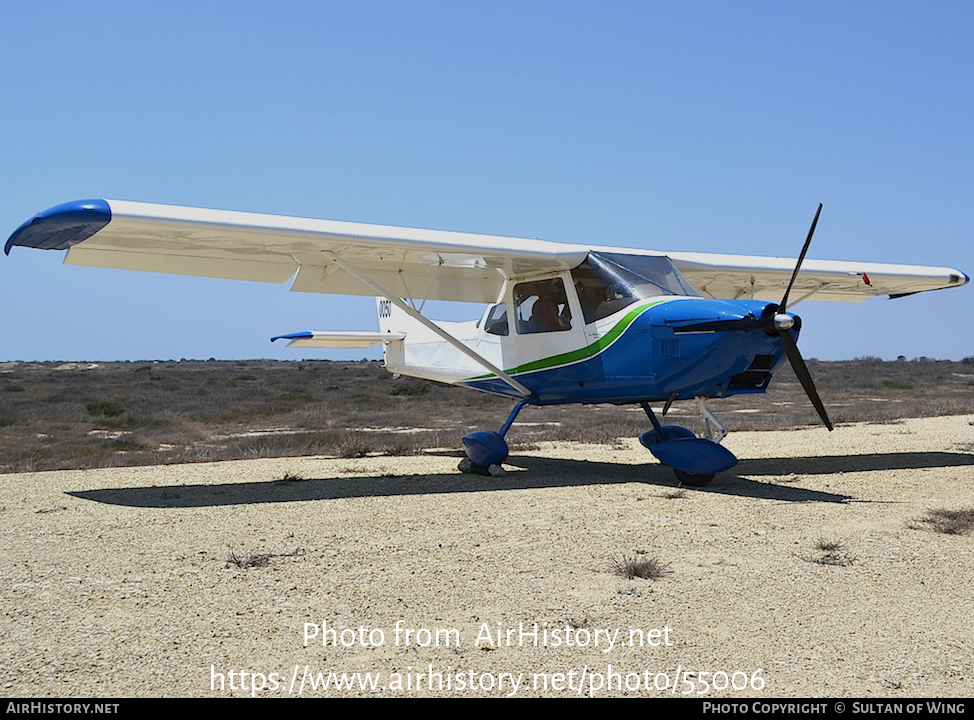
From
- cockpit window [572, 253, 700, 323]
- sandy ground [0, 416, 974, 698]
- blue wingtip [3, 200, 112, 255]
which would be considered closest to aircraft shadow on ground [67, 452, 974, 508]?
sandy ground [0, 416, 974, 698]

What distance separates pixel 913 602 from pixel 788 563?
3.03ft

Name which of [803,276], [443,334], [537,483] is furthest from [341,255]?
[803,276]

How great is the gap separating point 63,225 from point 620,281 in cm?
607

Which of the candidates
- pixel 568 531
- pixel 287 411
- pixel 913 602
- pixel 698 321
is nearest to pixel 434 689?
pixel 913 602

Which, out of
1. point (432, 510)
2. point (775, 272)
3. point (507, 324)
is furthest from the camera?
point (775, 272)

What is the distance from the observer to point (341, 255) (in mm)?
9914

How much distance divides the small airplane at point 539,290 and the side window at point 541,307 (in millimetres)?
20

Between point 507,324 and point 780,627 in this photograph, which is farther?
point 507,324

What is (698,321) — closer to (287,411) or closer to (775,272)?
(775,272)

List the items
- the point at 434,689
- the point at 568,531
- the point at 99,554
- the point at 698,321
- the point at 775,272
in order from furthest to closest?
1. the point at 775,272
2. the point at 698,321
3. the point at 568,531
4. the point at 99,554
5. the point at 434,689

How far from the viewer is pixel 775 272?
12.3m

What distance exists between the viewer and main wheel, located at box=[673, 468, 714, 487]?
28.0 feet

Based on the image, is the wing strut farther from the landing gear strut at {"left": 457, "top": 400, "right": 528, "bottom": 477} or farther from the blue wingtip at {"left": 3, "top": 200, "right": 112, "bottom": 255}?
the blue wingtip at {"left": 3, "top": 200, "right": 112, "bottom": 255}

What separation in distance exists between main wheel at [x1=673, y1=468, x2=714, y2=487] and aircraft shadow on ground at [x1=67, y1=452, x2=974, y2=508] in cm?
13
